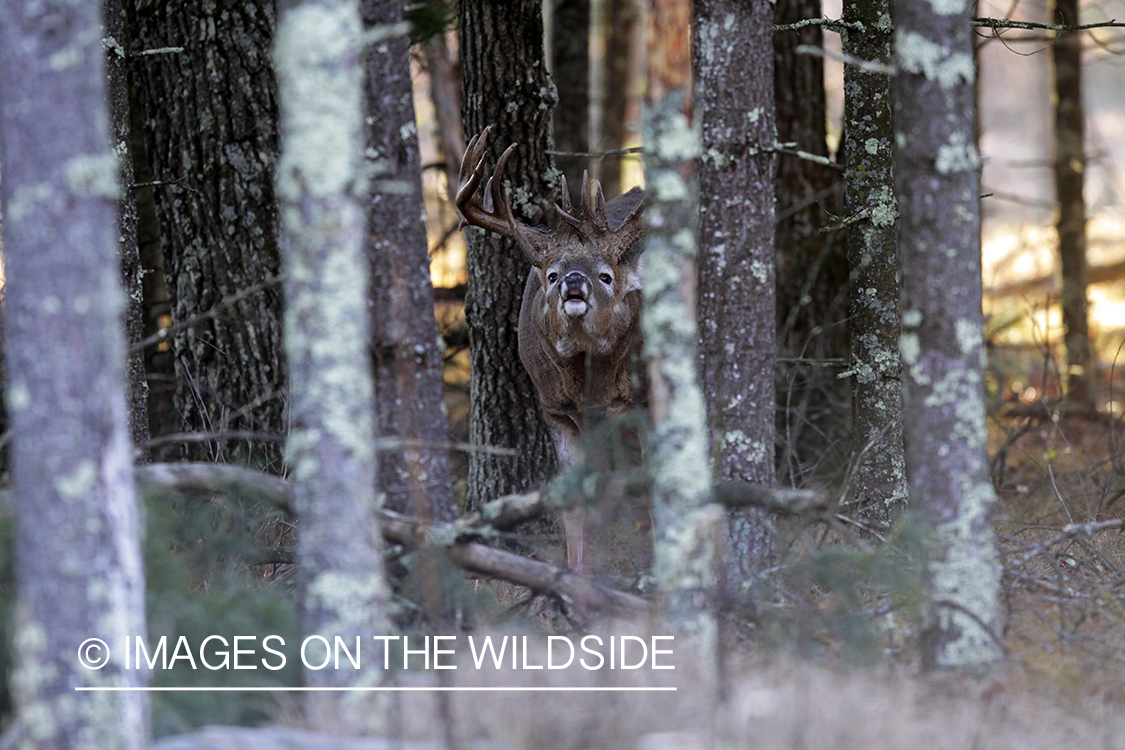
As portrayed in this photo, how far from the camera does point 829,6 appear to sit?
64.3 feet

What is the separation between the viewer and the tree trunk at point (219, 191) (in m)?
6.12

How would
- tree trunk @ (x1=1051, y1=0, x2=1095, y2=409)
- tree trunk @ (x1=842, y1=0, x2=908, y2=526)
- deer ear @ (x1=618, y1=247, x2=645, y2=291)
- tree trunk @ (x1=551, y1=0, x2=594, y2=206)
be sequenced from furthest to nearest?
tree trunk @ (x1=551, y1=0, x2=594, y2=206)
tree trunk @ (x1=1051, y1=0, x2=1095, y2=409)
deer ear @ (x1=618, y1=247, x2=645, y2=291)
tree trunk @ (x1=842, y1=0, x2=908, y2=526)

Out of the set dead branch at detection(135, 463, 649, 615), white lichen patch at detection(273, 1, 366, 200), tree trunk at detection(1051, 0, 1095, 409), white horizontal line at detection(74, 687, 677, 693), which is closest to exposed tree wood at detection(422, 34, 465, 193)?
tree trunk at detection(1051, 0, 1095, 409)

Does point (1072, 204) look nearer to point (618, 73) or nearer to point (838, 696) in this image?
point (618, 73)

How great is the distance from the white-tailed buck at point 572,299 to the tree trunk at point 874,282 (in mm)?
1312

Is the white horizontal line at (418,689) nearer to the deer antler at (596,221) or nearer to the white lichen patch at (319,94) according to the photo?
the white lichen patch at (319,94)

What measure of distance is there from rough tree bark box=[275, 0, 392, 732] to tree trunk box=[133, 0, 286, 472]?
325cm

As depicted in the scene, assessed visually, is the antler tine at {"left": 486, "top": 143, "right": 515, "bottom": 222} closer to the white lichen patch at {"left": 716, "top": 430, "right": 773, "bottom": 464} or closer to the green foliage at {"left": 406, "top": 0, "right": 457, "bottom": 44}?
the green foliage at {"left": 406, "top": 0, "right": 457, "bottom": 44}

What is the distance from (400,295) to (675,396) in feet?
3.10

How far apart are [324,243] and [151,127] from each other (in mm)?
4270

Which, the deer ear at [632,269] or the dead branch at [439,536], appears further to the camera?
the deer ear at [632,269]

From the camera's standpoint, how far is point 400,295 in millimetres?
3430

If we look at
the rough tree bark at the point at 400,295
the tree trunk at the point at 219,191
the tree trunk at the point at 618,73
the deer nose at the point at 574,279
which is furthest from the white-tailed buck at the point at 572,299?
the tree trunk at the point at 618,73

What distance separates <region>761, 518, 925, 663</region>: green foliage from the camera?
3191 millimetres
